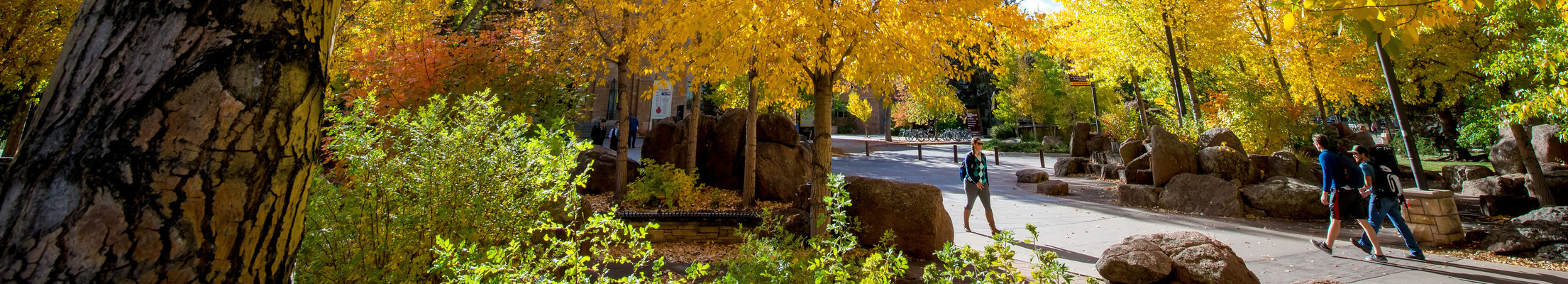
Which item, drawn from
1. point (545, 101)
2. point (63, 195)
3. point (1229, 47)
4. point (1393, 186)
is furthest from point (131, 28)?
point (1229, 47)

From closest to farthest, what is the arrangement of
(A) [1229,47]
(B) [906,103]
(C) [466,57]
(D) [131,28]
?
(D) [131,28]
(C) [466,57]
(A) [1229,47]
(B) [906,103]

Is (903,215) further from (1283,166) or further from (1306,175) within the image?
(1306,175)

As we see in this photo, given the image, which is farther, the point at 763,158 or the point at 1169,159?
the point at 1169,159

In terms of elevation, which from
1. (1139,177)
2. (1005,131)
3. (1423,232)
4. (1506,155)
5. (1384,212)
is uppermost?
(1005,131)

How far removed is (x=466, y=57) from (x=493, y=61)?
31 centimetres

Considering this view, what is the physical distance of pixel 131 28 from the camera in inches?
46.4

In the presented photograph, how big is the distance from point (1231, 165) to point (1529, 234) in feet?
14.6

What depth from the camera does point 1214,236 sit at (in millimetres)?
7289

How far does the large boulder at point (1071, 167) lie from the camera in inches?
652

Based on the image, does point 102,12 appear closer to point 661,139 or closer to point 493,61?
point 493,61

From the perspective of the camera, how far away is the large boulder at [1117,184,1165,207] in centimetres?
1014

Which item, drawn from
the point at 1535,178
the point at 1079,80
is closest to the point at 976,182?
the point at 1535,178

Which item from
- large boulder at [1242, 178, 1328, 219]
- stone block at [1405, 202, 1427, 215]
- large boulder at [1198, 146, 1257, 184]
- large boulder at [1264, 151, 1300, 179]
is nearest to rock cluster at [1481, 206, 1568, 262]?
stone block at [1405, 202, 1427, 215]

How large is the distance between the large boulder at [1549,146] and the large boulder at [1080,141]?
10.5m
